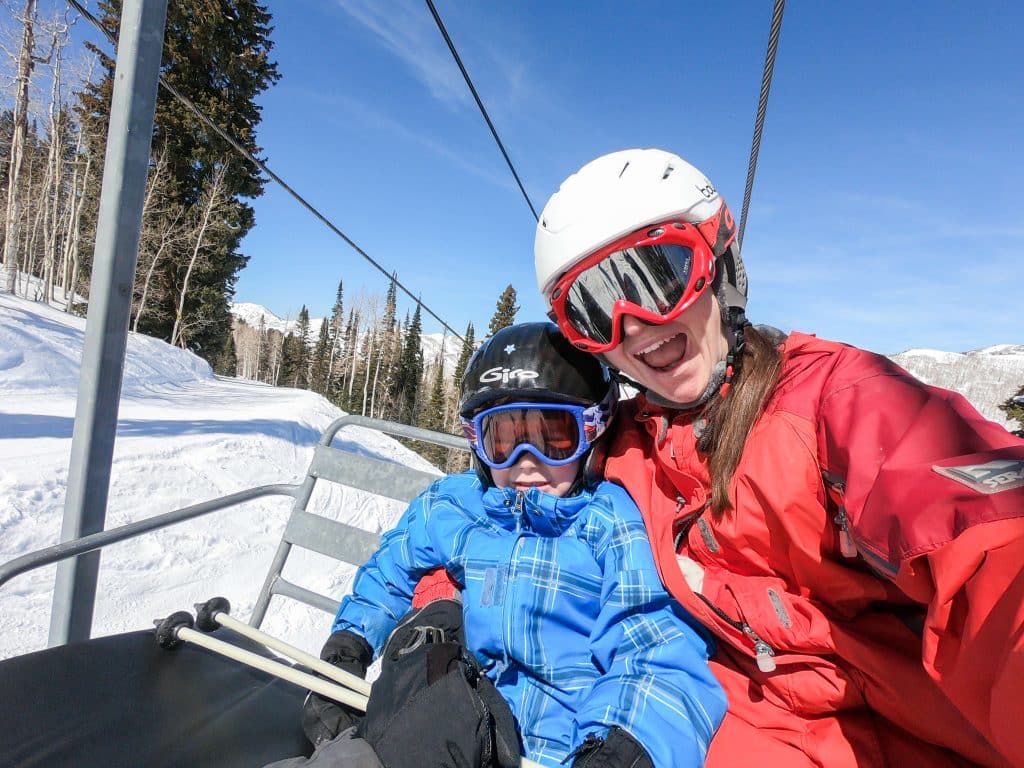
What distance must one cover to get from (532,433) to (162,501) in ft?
14.6

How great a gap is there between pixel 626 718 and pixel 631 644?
197 mm

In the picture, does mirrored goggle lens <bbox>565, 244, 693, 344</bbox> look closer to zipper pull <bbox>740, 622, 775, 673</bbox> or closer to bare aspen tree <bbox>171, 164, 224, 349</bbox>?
zipper pull <bbox>740, 622, 775, 673</bbox>

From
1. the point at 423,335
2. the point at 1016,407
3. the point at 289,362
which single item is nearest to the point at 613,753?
the point at 1016,407

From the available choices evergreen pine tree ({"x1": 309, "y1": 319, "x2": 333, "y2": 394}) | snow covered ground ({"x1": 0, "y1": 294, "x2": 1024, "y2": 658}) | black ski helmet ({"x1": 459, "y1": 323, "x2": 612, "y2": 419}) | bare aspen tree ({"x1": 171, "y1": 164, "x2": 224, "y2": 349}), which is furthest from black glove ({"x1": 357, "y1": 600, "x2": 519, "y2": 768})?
evergreen pine tree ({"x1": 309, "y1": 319, "x2": 333, "y2": 394})

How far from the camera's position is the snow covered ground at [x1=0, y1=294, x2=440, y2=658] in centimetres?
334

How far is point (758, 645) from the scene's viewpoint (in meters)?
1.27

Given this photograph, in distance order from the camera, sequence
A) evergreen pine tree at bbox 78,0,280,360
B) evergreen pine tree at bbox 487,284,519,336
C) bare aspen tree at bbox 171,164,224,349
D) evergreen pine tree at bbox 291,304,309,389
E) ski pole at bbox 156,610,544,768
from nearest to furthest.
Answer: ski pole at bbox 156,610,544,768, evergreen pine tree at bbox 78,0,280,360, bare aspen tree at bbox 171,164,224,349, evergreen pine tree at bbox 487,284,519,336, evergreen pine tree at bbox 291,304,309,389

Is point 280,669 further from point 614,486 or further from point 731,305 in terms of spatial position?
point 731,305

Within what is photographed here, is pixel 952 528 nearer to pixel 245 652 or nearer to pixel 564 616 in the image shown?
pixel 564 616

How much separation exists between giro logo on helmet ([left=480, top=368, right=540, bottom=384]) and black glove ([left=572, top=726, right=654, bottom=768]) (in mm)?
1042

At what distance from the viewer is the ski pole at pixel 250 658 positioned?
140 centimetres

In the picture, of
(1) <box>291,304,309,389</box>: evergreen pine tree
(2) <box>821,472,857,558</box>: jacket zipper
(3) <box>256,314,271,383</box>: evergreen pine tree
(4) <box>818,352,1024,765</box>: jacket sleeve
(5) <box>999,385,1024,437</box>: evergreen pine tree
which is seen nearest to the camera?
(4) <box>818,352,1024,765</box>: jacket sleeve

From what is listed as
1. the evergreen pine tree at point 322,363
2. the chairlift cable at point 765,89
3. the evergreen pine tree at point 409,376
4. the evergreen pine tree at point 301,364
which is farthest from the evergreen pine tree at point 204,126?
the evergreen pine tree at point 301,364

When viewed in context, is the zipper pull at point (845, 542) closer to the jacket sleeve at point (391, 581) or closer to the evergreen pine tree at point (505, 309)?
the jacket sleeve at point (391, 581)
